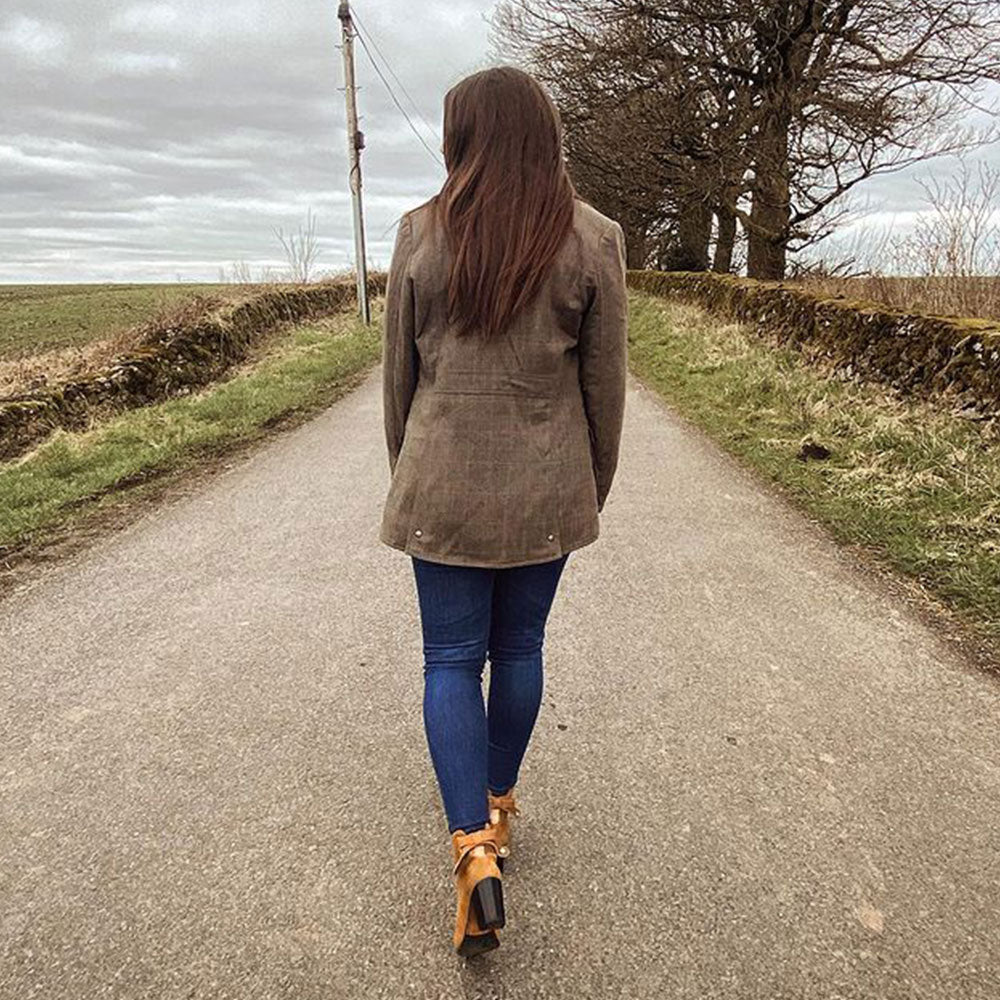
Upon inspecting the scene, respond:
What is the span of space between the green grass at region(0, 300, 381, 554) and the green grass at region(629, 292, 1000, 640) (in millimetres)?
4708

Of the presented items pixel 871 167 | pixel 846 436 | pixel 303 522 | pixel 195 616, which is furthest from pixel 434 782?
pixel 871 167

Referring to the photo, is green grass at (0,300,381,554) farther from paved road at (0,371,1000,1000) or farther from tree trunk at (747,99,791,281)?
tree trunk at (747,99,791,281)

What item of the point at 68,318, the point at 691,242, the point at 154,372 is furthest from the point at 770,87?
the point at 68,318

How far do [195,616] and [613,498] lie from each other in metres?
3.07

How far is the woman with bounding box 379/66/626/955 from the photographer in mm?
1788

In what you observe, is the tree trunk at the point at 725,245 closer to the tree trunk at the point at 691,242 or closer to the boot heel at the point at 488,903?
the tree trunk at the point at 691,242

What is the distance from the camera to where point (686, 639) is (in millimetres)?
3680

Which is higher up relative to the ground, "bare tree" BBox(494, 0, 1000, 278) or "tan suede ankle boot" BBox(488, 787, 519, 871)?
"bare tree" BBox(494, 0, 1000, 278)

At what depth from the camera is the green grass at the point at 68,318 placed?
15.4m

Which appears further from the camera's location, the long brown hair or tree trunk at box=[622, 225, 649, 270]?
tree trunk at box=[622, 225, 649, 270]

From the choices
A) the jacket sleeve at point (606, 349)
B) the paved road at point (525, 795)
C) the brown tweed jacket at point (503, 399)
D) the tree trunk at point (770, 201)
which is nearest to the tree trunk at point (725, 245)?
the tree trunk at point (770, 201)

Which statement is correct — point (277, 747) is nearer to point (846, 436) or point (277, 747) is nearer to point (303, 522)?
point (303, 522)

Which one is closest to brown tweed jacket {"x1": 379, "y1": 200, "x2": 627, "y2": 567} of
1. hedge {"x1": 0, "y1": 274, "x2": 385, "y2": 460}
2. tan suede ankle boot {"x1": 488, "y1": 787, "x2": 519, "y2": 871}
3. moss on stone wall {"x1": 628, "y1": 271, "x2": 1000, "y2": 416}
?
tan suede ankle boot {"x1": 488, "y1": 787, "x2": 519, "y2": 871}

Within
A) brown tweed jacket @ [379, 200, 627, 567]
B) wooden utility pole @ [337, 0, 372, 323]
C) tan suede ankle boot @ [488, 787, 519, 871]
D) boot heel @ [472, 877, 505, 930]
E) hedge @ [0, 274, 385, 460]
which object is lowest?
tan suede ankle boot @ [488, 787, 519, 871]
